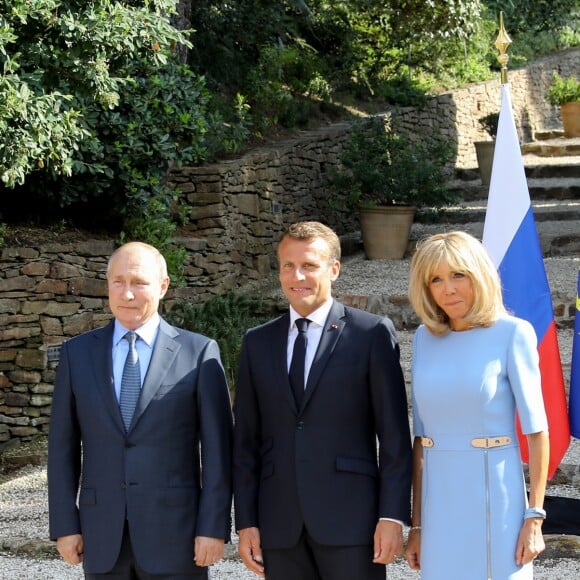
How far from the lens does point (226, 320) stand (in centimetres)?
726

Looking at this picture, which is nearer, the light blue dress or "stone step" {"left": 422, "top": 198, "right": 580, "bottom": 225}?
the light blue dress

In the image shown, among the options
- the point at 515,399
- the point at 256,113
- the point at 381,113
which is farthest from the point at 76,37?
the point at 381,113

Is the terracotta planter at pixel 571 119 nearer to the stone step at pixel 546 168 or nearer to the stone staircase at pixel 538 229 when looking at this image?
the stone staircase at pixel 538 229

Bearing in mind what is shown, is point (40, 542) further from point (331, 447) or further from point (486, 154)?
point (486, 154)

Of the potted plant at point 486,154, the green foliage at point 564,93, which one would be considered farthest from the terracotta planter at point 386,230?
the green foliage at point 564,93

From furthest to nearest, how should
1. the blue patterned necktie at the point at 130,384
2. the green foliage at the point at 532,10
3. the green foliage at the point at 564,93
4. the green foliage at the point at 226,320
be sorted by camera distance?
the green foliage at the point at 564,93 → the green foliage at the point at 532,10 → the green foliage at the point at 226,320 → the blue patterned necktie at the point at 130,384

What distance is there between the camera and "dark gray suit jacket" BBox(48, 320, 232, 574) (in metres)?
2.96

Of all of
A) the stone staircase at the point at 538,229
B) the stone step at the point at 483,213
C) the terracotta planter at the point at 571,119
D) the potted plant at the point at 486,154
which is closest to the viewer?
the stone staircase at the point at 538,229

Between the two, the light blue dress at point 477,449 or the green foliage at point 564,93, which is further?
the green foliage at point 564,93

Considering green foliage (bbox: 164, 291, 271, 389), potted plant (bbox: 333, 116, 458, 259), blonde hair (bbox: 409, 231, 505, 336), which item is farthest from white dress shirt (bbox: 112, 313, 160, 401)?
potted plant (bbox: 333, 116, 458, 259)

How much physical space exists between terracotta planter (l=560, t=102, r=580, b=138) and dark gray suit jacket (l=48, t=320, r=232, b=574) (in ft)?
44.9

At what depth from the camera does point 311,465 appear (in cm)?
295

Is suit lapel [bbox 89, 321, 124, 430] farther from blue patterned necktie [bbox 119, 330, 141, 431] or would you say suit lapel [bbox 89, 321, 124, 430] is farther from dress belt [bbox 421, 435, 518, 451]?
dress belt [bbox 421, 435, 518, 451]

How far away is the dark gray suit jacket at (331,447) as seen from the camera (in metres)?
2.93
